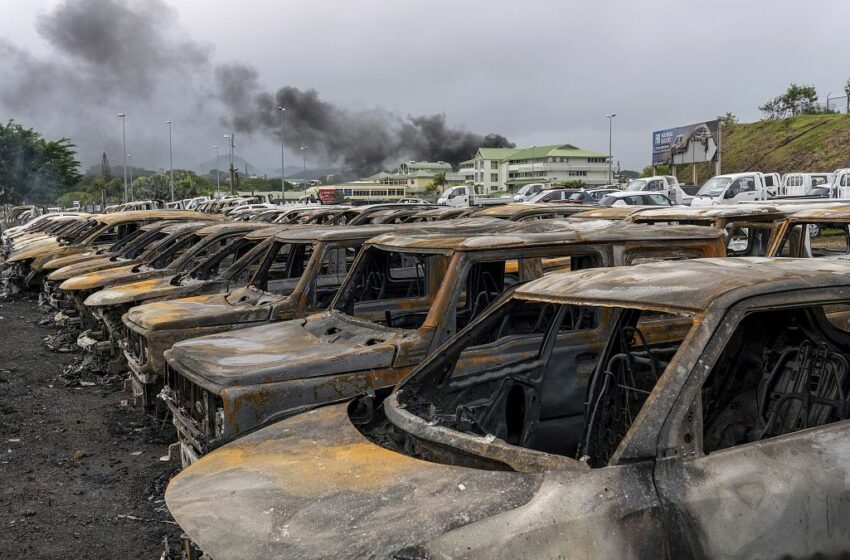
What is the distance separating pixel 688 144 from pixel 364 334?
1775 inches

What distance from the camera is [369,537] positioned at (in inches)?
100

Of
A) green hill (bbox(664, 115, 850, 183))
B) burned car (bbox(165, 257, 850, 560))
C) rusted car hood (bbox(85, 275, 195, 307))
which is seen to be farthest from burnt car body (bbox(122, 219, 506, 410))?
green hill (bbox(664, 115, 850, 183))

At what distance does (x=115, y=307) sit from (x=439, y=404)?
6.43 metres

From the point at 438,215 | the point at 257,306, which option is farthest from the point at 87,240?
the point at 257,306

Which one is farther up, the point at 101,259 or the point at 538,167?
the point at 538,167

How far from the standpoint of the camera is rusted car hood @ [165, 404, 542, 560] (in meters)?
2.56

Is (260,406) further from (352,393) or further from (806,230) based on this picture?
(806,230)

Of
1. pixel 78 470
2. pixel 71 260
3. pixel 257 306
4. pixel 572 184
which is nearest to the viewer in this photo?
pixel 78 470

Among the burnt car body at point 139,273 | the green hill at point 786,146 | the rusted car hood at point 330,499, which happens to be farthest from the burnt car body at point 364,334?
the green hill at point 786,146

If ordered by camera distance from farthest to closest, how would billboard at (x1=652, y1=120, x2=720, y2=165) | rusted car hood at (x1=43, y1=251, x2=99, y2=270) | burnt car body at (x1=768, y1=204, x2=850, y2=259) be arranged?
billboard at (x1=652, y1=120, x2=720, y2=165), rusted car hood at (x1=43, y1=251, x2=99, y2=270), burnt car body at (x1=768, y1=204, x2=850, y2=259)

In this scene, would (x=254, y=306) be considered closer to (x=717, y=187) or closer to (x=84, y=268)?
(x=84, y=268)

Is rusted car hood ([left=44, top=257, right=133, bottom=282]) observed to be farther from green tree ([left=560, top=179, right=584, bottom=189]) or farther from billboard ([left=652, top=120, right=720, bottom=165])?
billboard ([left=652, top=120, right=720, bottom=165])

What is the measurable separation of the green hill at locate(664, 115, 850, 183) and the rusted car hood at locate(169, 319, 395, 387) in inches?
1773

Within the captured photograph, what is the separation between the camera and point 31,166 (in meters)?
60.7
